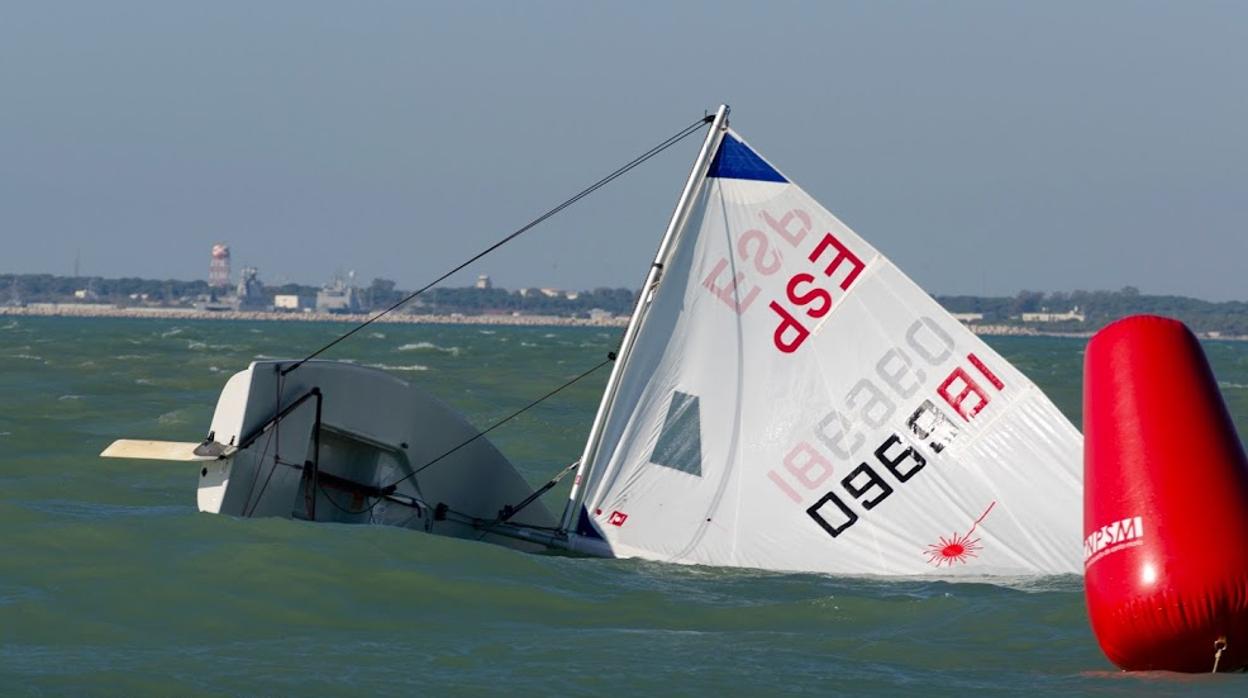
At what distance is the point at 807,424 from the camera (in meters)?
9.99

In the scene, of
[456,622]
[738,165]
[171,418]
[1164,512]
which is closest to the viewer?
[1164,512]

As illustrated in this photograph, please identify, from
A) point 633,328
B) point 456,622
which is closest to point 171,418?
point 633,328

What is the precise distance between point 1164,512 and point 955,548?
10.8ft

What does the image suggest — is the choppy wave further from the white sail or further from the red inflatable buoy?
the red inflatable buoy

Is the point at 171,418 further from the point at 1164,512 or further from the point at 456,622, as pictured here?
the point at 1164,512

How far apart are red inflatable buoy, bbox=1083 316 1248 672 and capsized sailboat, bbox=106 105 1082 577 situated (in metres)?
2.69

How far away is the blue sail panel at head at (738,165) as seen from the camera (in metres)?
10.2

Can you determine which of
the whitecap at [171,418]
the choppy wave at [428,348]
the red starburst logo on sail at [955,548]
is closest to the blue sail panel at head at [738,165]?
the red starburst logo on sail at [955,548]

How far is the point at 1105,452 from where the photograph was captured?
6.86 m

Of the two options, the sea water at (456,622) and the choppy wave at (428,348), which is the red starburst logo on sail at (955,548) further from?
the choppy wave at (428,348)

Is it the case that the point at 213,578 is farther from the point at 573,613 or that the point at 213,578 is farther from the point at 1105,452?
the point at 1105,452

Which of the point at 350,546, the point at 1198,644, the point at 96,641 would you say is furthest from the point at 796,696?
the point at 350,546

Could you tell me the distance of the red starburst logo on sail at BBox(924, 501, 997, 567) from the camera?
9.73 m

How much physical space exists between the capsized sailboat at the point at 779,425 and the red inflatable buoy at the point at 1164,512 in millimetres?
2689
